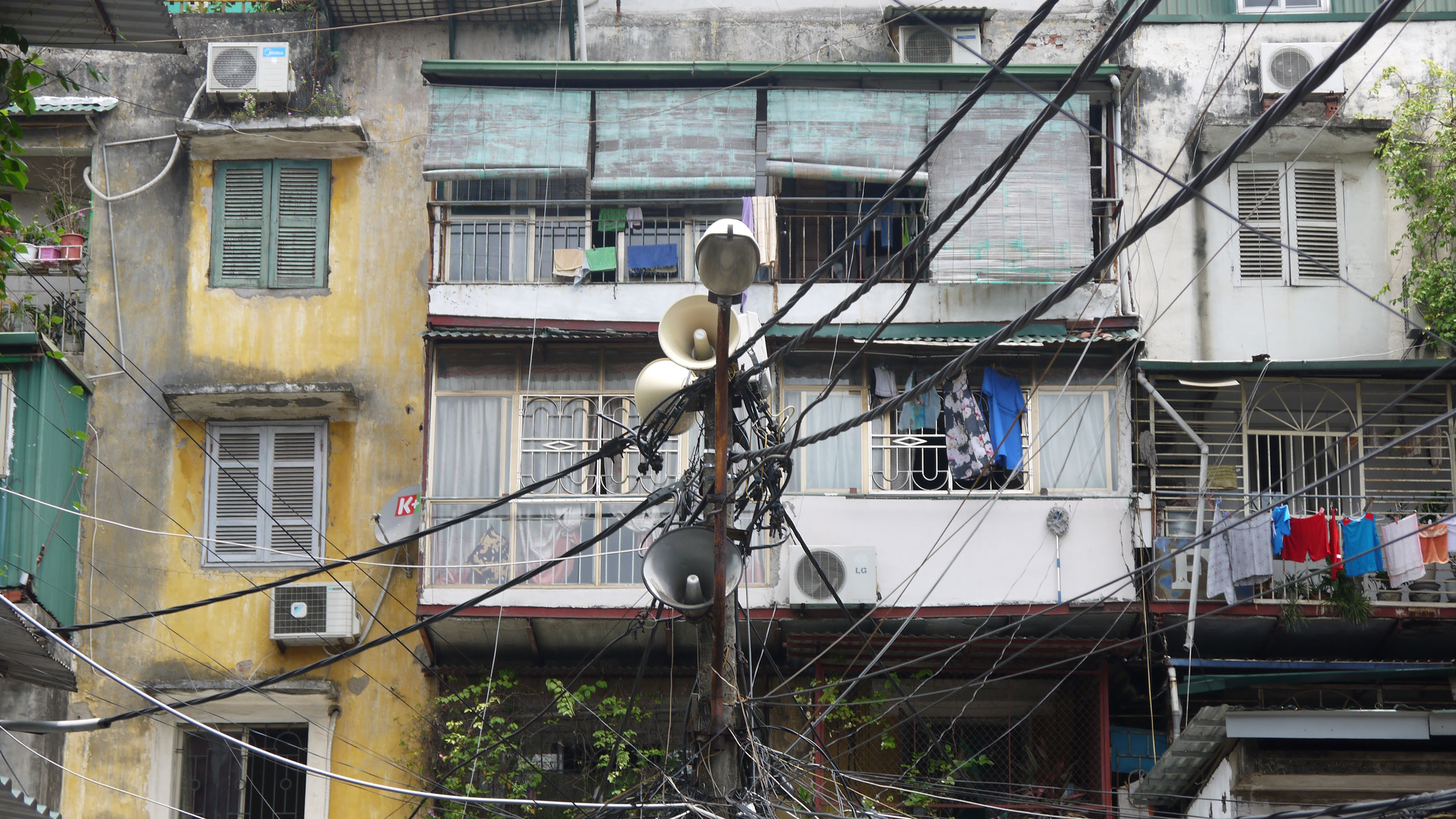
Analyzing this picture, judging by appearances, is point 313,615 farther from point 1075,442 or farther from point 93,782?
point 1075,442

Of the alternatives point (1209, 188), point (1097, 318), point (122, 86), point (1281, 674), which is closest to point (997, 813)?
point (1281, 674)

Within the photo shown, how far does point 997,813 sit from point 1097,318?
5.25 m

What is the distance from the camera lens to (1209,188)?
16016mm

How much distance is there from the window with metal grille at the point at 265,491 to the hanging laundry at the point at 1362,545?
10.6 metres

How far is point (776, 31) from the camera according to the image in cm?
1686

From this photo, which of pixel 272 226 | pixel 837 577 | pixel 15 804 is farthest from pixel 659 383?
pixel 272 226

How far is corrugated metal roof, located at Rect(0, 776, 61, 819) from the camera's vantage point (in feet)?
28.2

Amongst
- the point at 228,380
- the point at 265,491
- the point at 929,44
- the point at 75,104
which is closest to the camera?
the point at 265,491

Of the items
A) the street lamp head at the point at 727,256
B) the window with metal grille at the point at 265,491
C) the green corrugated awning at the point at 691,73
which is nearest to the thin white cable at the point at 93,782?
the window with metal grille at the point at 265,491

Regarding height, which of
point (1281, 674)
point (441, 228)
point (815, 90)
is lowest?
point (1281, 674)

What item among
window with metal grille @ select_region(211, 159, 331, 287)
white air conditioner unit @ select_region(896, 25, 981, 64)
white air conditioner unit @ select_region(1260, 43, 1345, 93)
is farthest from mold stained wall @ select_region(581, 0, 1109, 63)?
window with metal grille @ select_region(211, 159, 331, 287)

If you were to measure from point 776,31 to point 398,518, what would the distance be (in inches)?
286

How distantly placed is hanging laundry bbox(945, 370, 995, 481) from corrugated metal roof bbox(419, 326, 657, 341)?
10.5 ft

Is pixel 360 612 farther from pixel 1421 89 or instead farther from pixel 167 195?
pixel 1421 89
